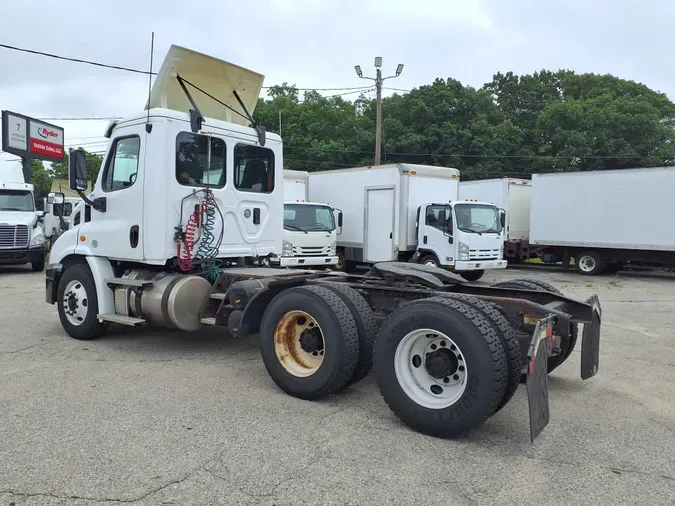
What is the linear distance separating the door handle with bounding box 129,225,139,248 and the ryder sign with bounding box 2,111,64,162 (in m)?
21.7

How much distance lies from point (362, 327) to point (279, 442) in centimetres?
126

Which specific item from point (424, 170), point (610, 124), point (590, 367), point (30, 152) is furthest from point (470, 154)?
point (590, 367)

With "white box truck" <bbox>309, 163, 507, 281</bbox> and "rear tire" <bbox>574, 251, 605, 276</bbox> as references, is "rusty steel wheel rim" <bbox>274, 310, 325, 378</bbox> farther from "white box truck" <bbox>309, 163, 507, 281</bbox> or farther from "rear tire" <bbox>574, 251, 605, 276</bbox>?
"rear tire" <bbox>574, 251, 605, 276</bbox>

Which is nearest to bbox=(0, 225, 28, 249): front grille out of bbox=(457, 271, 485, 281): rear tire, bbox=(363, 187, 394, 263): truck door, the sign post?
the sign post

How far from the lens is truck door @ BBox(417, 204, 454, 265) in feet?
47.3

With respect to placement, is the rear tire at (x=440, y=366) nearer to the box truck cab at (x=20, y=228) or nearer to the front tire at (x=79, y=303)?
the front tire at (x=79, y=303)

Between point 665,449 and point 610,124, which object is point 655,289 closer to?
point 665,449

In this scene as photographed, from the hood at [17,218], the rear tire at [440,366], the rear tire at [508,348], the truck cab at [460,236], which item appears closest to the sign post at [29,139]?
the hood at [17,218]

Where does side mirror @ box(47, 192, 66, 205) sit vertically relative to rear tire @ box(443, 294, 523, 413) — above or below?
above

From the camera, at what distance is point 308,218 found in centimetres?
1462

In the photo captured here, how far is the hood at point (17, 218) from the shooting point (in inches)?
661

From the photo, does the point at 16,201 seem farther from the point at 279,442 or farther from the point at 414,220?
the point at 279,442

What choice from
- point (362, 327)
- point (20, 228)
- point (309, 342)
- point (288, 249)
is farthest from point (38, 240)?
point (362, 327)

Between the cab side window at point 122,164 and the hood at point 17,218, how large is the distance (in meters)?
11.7
